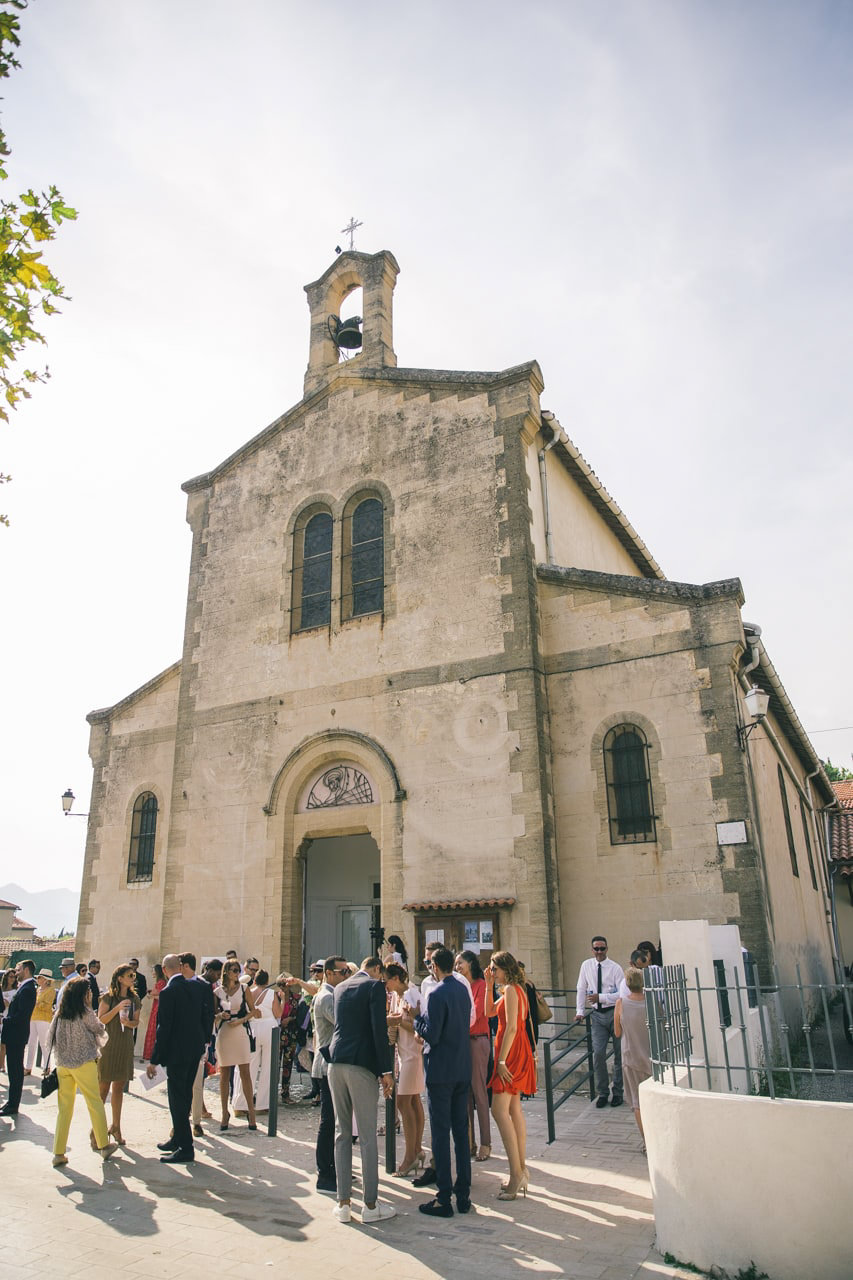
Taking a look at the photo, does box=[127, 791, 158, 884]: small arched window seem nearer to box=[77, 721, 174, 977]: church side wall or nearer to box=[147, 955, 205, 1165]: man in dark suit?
box=[77, 721, 174, 977]: church side wall

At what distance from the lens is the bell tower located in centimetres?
1772

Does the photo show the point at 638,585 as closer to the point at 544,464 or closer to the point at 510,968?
the point at 544,464

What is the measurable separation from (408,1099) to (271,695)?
950 cm

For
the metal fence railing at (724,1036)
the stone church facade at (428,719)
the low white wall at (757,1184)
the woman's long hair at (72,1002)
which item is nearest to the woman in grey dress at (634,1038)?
the metal fence railing at (724,1036)

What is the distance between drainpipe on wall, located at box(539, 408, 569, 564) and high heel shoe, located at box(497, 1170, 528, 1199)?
9.94 m

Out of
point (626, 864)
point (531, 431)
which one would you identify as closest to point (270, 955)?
point (626, 864)

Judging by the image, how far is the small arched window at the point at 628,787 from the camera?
12625 millimetres

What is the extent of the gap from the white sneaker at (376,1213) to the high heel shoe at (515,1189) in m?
0.86

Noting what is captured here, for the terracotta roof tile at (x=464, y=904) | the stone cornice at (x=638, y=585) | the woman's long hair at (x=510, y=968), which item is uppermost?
the stone cornice at (x=638, y=585)

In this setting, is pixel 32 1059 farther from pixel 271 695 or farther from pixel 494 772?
pixel 494 772

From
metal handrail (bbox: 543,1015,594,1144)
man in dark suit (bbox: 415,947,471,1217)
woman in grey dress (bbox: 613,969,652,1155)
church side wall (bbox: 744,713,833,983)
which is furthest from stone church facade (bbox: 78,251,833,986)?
man in dark suit (bbox: 415,947,471,1217)

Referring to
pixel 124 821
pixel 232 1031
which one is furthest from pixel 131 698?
pixel 232 1031

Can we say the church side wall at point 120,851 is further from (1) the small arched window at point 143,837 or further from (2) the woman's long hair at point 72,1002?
(2) the woman's long hair at point 72,1002

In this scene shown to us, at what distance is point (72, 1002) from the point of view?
26.0 ft
